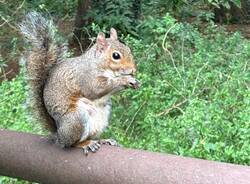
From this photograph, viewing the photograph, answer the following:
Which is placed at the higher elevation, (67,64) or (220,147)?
(67,64)

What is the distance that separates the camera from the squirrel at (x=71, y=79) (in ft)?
8.13

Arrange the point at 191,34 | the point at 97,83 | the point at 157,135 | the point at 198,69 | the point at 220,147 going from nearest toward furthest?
1. the point at 97,83
2. the point at 220,147
3. the point at 157,135
4. the point at 198,69
5. the point at 191,34

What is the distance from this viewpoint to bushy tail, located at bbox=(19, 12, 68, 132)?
2529 mm

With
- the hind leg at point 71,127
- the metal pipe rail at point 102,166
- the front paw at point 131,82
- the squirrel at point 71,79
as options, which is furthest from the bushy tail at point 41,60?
the metal pipe rail at point 102,166

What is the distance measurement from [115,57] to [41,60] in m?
0.30

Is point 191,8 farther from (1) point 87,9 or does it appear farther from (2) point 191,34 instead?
(2) point 191,34

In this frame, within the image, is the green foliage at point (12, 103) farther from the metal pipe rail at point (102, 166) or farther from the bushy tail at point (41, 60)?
the metal pipe rail at point (102, 166)

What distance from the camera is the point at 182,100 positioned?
Answer: 153 inches

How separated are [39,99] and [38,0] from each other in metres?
4.20

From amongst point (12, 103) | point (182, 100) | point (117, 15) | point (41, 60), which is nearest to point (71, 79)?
point (41, 60)

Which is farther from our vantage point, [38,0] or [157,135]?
[38,0]

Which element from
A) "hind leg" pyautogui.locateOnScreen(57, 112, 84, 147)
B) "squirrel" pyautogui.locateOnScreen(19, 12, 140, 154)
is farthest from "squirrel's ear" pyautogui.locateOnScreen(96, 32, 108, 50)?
"hind leg" pyautogui.locateOnScreen(57, 112, 84, 147)

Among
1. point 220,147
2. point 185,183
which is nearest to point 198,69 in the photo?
point 220,147

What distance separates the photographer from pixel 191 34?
5055 mm
